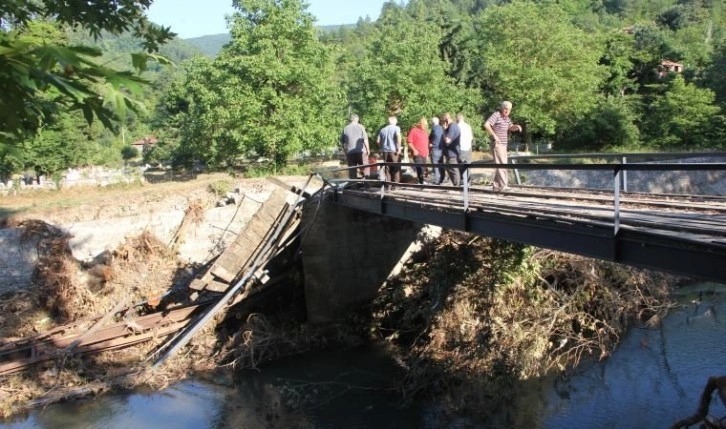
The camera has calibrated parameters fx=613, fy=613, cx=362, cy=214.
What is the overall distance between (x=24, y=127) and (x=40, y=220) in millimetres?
16551

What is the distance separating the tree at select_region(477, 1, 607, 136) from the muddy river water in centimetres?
3202

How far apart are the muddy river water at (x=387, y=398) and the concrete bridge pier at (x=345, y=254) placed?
5.55 feet

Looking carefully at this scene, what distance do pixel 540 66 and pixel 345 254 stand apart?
1382 inches

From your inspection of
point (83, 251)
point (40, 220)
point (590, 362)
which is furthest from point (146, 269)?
point (590, 362)

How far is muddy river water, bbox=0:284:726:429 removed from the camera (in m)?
9.65

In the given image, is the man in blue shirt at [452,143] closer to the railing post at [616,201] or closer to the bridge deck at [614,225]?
the bridge deck at [614,225]

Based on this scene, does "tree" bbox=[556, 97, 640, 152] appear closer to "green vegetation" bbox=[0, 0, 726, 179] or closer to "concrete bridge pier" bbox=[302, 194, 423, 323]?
"green vegetation" bbox=[0, 0, 726, 179]

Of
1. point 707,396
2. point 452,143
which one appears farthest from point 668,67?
point 707,396

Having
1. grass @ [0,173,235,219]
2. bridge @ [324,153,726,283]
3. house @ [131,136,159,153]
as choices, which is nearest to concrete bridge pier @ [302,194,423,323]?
bridge @ [324,153,726,283]

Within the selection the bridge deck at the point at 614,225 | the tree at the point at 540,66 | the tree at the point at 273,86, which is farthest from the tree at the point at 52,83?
the tree at the point at 540,66

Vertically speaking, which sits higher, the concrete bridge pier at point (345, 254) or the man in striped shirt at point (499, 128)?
the man in striped shirt at point (499, 128)

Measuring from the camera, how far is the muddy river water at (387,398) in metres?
9.65

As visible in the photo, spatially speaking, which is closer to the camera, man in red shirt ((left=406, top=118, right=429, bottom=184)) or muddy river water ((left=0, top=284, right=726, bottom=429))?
muddy river water ((left=0, top=284, right=726, bottom=429))

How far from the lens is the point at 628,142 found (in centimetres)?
4531
